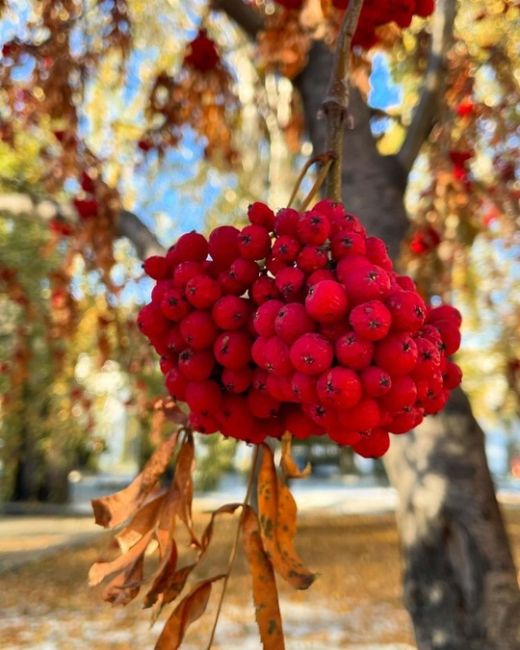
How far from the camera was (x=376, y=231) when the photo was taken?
7.67ft

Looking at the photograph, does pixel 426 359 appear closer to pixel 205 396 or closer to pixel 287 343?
pixel 287 343

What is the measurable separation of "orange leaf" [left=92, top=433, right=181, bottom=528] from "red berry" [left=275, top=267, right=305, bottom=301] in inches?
18.0

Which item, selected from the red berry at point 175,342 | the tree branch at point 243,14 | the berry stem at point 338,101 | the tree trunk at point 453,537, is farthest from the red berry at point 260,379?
the tree branch at point 243,14

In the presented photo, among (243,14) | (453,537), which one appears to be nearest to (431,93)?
(243,14)

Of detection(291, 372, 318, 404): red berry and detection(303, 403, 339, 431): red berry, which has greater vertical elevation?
detection(291, 372, 318, 404): red berry

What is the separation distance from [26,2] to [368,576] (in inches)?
207

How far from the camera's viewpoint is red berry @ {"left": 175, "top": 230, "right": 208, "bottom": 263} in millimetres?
847

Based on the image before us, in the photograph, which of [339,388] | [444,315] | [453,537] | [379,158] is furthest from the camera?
[379,158]

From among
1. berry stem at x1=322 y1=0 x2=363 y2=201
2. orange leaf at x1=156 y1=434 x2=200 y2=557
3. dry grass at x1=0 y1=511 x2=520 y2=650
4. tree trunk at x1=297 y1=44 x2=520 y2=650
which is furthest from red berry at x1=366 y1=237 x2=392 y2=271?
dry grass at x1=0 y1=511 x2=520 y2=650

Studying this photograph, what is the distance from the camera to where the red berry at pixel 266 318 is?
72 centimetres

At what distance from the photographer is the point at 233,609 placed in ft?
15.6

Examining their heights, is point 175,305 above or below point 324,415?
above

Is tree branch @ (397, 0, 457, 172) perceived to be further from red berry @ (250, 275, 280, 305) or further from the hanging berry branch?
red berry @ (250, 275, 280, 305)

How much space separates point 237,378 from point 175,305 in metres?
0.12
